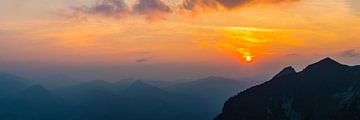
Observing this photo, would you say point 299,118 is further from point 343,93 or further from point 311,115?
point 343,93

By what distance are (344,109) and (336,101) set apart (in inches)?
524

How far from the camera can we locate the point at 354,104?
18012 centimetres

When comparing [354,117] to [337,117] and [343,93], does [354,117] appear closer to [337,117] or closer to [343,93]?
[337,117]

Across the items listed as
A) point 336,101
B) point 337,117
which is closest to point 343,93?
point 336,101

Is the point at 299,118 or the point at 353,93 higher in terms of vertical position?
the point at 353,93

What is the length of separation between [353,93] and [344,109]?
10.9 meters

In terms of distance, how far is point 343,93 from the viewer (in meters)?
199

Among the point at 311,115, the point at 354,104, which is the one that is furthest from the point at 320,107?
the point at 354,104

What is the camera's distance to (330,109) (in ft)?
632

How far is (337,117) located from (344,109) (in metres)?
3.90

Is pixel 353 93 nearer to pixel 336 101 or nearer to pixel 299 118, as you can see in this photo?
pixel 336 101

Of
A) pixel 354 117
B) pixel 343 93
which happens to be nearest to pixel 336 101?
pixel 343 93

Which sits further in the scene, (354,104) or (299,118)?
(299,118)

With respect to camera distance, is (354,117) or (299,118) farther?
(299,118)
